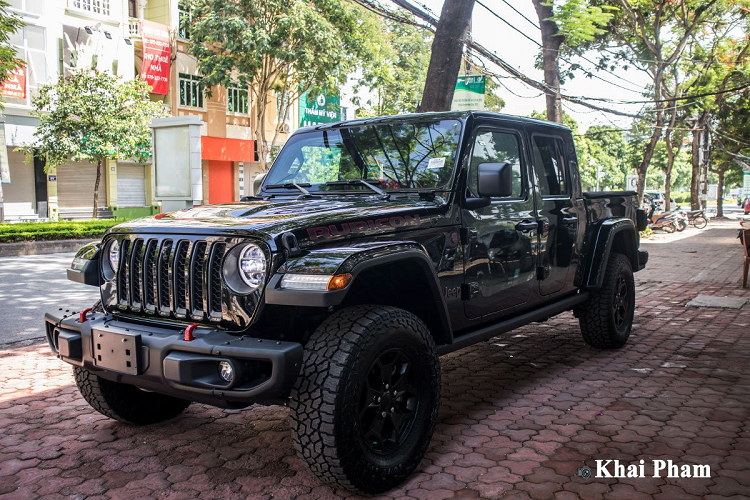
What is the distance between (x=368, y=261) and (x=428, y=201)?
105cm

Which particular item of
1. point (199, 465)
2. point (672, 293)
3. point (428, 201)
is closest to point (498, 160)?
point (428, 201)

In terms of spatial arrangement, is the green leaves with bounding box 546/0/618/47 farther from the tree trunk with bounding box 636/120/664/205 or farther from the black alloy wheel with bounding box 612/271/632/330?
the tree trunk with bounding box 636/120/664/205

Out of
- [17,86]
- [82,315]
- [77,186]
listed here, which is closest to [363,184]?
[82,315]

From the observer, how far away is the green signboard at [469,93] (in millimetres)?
13781

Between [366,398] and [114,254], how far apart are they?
1702 mm

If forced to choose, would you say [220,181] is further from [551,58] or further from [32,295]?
[32,295]

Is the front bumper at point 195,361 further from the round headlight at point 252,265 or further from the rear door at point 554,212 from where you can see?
the rear door at point 554,212

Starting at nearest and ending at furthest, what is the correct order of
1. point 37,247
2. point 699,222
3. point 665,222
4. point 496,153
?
point 496,153, point 37,247, point 665,222, point 699,222

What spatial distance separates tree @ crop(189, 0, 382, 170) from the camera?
24234mm

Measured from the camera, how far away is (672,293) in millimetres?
10039

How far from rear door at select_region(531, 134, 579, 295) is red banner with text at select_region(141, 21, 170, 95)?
24.8 meters

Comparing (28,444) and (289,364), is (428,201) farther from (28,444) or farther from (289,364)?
(28,444)

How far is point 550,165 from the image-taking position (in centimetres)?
538

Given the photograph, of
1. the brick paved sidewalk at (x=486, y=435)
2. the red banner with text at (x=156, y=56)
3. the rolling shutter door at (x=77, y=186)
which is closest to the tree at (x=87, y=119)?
the rolling shutter door at (x=77, y=186)
